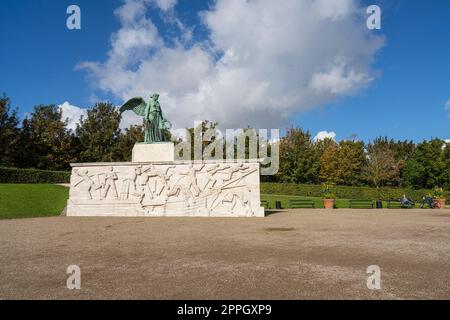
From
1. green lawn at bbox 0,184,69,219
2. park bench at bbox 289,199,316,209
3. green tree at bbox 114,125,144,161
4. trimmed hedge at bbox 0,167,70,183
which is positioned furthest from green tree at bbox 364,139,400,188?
green lawn at bbox 0,184,69,219

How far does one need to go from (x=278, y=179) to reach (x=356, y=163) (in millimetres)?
14257

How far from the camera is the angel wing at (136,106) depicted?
66.0ft

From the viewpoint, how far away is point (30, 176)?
33000mm

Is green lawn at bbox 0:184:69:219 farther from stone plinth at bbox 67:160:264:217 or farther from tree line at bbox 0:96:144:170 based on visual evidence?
tree line at bbox 0:96:144:170

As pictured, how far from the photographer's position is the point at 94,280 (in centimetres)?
547

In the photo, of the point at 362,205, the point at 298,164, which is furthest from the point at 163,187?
the point at 298,164

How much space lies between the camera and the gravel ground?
16.0 ft

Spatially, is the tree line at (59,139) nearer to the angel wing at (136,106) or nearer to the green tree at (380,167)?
the angel wing at (136,106)

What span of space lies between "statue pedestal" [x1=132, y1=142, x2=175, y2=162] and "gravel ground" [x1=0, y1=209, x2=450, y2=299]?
7.94 m

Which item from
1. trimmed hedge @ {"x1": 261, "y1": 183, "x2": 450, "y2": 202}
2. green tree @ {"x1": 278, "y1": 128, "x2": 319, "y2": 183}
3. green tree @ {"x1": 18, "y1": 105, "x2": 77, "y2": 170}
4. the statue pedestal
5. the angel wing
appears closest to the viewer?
the statue pedestal

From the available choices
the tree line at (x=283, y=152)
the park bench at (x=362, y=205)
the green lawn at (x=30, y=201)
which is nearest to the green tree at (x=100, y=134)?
the tree line at (x=283, y=152)

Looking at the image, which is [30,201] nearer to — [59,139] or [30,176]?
[30,176]

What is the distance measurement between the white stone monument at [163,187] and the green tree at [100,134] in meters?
29.3
